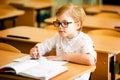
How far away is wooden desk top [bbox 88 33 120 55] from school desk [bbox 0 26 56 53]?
23.2 inches

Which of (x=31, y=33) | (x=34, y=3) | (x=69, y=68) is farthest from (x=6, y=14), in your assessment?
(x=69, y=68)

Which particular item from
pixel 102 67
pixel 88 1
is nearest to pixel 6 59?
pixel 102 67

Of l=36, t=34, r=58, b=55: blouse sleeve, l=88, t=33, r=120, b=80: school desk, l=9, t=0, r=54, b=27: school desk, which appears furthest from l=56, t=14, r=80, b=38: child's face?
l=9, t=0, r=54, b=27: school desk

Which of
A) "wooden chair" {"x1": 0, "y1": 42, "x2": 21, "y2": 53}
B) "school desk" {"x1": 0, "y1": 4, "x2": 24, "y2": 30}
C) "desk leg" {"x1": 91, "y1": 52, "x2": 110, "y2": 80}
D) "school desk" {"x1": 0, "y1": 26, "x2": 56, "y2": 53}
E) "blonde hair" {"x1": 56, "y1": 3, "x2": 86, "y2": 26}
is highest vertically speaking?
"school desk" {"x1": 0, "y1": 4, "x2": 24, "y2": 30}

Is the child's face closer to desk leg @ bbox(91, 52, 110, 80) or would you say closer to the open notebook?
the open notebook

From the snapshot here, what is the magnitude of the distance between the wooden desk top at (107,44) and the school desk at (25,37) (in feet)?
1.93

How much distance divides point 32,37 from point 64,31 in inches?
47.8

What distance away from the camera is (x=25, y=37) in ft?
12.4

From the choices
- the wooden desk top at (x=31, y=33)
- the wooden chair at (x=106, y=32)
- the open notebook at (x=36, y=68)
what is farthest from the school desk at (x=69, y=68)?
the wooden chair at (x=106, y=32)

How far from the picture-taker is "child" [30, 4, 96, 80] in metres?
2.55

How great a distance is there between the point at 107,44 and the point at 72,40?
741 millimetres

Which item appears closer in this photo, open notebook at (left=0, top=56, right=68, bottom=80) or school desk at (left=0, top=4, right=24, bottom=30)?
open notebook at (left=0, top=56, right=68, bottom=80)

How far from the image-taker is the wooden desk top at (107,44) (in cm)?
311

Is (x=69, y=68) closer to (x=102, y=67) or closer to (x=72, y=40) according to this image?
(x=72, y=40)
